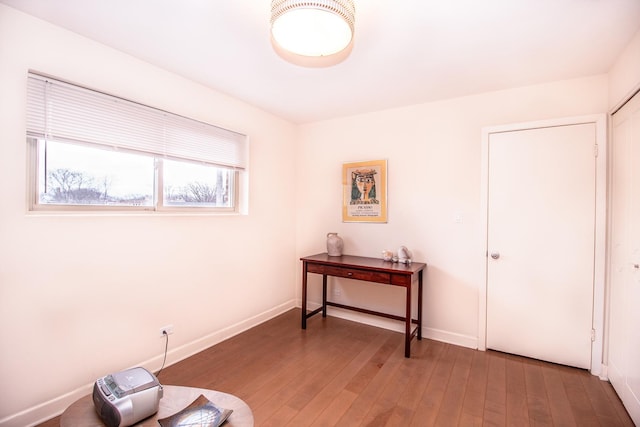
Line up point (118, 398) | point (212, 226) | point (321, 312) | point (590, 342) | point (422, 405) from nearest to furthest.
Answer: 1. point (118, 398)
2. point (422, 405)
3. point (590, 342)
4. point (212, 226)
5. point (321, 312)

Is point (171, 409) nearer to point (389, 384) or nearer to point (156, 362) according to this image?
point (156, 362)

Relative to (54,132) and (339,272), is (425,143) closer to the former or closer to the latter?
(339,272)

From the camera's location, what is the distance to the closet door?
1.80m

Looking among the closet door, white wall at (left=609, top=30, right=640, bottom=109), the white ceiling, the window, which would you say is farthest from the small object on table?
white wall at (left=609, top=30, right=640, bottom=109)

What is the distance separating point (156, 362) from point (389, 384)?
1.83m

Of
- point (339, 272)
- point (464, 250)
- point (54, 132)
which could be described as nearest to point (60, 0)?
point (54, 132)

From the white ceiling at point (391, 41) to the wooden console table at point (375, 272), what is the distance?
166 centimetres

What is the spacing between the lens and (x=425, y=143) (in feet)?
9.87

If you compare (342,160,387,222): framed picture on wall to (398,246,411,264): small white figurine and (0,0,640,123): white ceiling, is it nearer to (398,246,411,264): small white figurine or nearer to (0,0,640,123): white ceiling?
(398,246,411,264): small white figurine

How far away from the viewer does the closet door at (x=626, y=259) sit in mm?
1801

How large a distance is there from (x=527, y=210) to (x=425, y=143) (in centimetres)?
111

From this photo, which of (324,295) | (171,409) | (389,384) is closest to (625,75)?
(389,384)

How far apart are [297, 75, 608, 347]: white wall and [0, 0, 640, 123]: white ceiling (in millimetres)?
211

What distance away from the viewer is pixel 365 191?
335 cm
